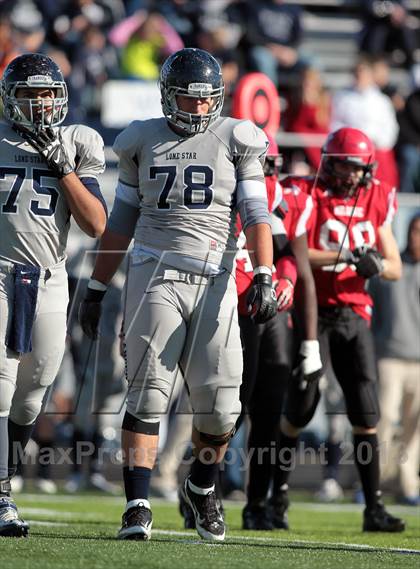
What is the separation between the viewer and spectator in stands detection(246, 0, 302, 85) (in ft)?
41.4

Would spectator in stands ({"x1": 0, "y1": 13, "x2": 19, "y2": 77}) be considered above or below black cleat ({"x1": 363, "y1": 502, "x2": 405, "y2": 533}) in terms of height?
above

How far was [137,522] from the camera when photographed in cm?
466

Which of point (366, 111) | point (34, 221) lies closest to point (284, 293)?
point (34, 221)

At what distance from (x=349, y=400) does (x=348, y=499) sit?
9.82ft

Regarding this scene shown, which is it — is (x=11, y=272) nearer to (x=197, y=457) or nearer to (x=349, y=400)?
(x=197, y=457)

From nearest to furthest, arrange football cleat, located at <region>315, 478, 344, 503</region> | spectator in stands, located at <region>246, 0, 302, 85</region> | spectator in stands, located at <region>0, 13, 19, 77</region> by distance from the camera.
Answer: football cleat, located at <region>315, 478, 344, 503</region> → spectator in stands, located at <region>0, 13, 19, 77</region> → spectator in stands, located at <region>246, 0, 302, 85</region>

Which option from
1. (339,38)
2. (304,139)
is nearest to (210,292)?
(304,139)

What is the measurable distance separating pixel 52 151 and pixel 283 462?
2471 millimetres

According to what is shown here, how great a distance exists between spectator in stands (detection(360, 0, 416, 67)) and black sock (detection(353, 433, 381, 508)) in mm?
7718

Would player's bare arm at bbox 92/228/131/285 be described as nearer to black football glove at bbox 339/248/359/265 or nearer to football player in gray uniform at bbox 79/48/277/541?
football player in gray uniform at bbox 79/48/277/541

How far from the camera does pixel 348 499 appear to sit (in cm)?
916

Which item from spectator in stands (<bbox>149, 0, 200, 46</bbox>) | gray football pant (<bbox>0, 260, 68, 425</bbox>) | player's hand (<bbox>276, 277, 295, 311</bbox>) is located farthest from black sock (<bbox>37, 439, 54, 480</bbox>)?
spectator in stands (<bbox>149, 0, 200, 46</bbox>)

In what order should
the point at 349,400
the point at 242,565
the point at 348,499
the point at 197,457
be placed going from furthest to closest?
the point at 348,499 < the point at 349,400 < the point at 197,457 < the point at 242,565

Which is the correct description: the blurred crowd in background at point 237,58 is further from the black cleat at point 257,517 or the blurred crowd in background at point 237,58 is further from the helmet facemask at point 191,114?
the helmet facemask at point 191,114
